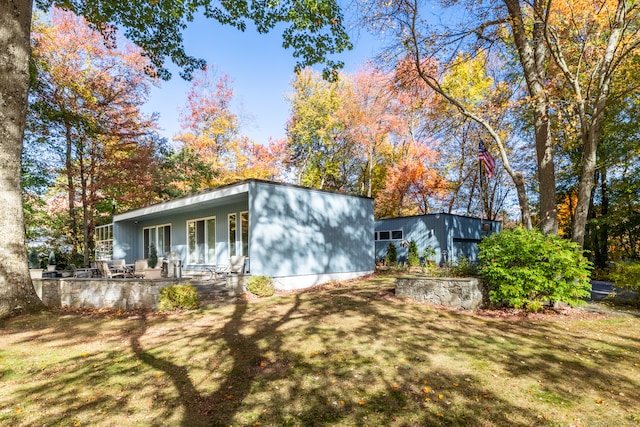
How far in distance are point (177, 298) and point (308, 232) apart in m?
4.89

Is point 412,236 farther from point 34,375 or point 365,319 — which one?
point 34,375

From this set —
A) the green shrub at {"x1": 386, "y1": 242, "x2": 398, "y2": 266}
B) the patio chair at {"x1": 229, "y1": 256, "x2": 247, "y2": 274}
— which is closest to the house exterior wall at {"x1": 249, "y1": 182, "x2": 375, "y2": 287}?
the patio chair at {"x1": 229, "y1": 256, "x2": 247, "y2": 274}

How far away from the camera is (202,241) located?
14172 mm

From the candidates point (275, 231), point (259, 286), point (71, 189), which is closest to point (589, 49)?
point (275, 231)

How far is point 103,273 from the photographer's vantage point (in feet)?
32.8

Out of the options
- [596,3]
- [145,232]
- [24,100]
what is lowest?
[145,232]

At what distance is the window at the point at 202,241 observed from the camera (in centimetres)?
1369

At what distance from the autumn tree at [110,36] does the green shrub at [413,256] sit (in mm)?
9564

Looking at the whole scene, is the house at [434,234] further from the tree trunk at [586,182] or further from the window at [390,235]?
the tree trunk at [586,182]

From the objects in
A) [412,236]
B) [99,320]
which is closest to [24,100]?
[99,320]

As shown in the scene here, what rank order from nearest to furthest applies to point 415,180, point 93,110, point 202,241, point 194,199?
point 194,199
point 202,241
point 93,110
point 415,180

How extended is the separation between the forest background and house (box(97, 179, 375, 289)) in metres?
3.77

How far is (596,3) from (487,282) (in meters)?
6.94

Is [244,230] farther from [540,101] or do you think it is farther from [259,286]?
[540,101]
